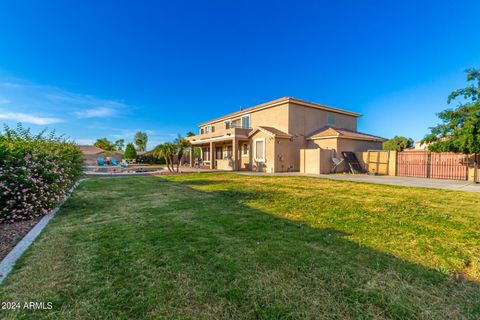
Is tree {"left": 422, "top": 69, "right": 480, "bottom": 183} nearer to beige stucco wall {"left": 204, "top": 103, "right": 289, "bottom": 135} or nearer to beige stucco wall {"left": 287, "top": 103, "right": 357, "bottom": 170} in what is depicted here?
beige stucco wall {"left": 287, "top": 103, "right": 357, "bottom": 170}

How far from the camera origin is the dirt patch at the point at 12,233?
360cm

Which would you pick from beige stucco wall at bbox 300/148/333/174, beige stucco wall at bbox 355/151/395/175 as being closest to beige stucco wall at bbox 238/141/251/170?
beige stucco wall at bbox 300/148/333/174

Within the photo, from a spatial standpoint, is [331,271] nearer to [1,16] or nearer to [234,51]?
[1,16]

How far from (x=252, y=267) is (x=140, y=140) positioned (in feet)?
247

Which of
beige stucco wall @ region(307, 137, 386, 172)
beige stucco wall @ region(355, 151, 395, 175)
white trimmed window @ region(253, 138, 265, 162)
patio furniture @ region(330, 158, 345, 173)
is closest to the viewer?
beige stucco wall @ region(355, 151, 395, 175)

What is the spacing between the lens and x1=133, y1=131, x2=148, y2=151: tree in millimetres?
69625

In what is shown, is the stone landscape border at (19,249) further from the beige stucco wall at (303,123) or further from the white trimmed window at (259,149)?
the beige stucco wall at (303,123)

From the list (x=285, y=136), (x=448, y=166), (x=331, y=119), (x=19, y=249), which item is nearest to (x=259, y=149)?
(x=285, y=136)

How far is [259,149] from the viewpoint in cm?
2091

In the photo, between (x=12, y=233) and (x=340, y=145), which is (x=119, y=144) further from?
(x=12, y=233)

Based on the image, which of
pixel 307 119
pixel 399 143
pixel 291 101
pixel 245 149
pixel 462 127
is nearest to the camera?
pixel 462 127

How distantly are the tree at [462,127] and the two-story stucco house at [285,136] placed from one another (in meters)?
6.45

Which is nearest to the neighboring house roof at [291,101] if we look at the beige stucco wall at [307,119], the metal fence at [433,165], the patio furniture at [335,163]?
the beige stucco wall at [307,119]

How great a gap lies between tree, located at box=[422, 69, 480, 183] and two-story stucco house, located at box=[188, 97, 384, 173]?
6.45 meters
